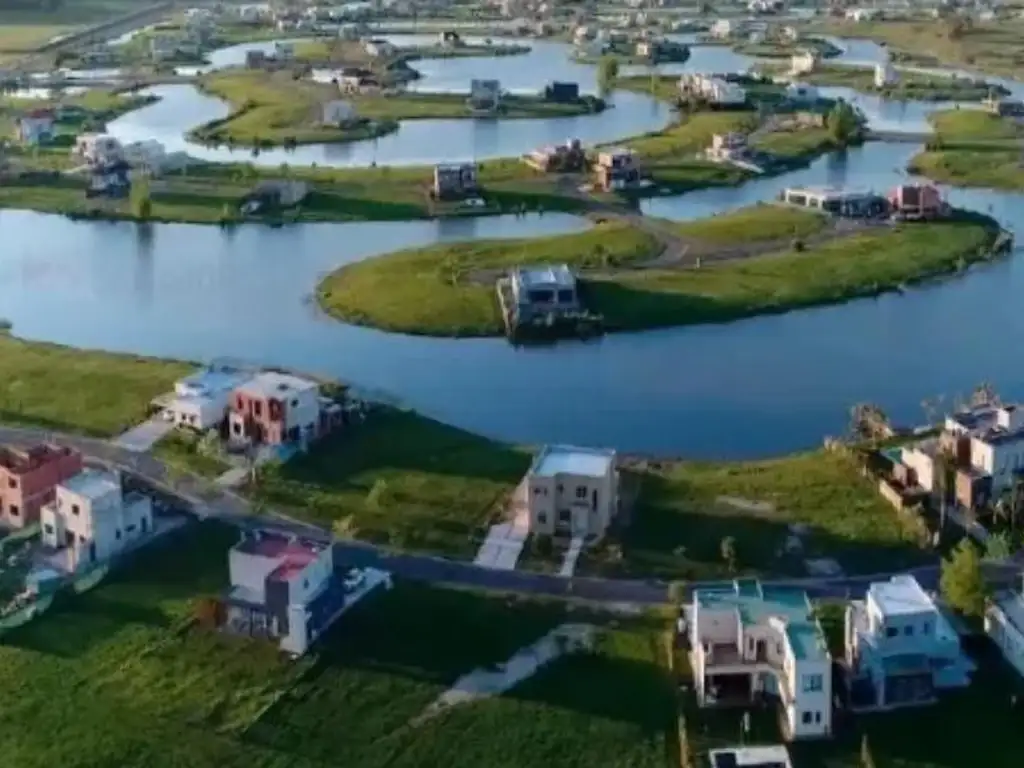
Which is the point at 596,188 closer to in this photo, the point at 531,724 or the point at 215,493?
the point at 215,493

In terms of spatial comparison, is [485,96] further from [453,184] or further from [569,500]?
[569,500]

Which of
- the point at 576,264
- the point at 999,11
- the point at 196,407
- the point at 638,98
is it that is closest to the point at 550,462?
the point at 196,407

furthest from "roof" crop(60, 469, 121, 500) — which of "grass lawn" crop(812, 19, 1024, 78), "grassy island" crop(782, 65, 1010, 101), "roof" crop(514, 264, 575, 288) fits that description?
"grass lawn" crop(812, 19, 1024, 78)

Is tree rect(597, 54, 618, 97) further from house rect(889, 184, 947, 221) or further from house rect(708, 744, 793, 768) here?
house rect(708, 744, 793, 768)

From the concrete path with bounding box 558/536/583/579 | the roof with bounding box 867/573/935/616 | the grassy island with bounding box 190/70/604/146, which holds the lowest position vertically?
the concrete path with bounding box 558/536/583/579

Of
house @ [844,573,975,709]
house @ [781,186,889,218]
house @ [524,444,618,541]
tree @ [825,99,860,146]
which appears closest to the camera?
house @ [844,573,975,709]

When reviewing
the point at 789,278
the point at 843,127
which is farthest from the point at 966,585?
the point at 843,127

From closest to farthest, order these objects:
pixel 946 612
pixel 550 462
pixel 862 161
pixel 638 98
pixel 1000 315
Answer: pixel 946 612 → pixel 550 462 → pixel 1000 315 → pixel 862 161 → pixel 638 98
